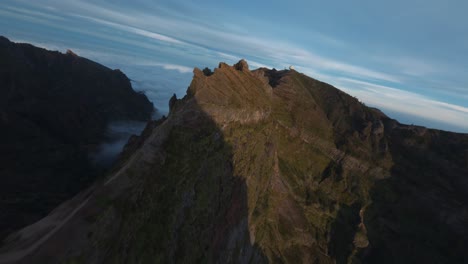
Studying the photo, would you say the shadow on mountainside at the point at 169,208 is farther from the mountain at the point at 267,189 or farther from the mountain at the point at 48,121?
the mountain at the point at 48,121

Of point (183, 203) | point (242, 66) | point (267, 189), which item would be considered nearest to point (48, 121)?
point (242, 66)

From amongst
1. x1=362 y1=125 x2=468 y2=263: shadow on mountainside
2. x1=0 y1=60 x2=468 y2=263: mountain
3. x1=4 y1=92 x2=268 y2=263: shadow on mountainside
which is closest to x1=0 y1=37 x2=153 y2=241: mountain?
x1=4 y1=92 x2=268 y2=263: shadow on mountainside

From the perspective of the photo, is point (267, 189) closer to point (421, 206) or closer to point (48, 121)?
point (421, 206)

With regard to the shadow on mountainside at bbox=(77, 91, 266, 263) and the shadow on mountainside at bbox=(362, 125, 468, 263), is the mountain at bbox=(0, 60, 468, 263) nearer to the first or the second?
the shadow on mountainside at bbox=(77, 91, 266, 263)

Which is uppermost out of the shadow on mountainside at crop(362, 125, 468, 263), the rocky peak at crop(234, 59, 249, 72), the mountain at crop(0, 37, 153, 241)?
the rocky peak at crop(234, 59, 249, 72)

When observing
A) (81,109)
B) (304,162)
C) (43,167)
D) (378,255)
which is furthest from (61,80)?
(378,255)
